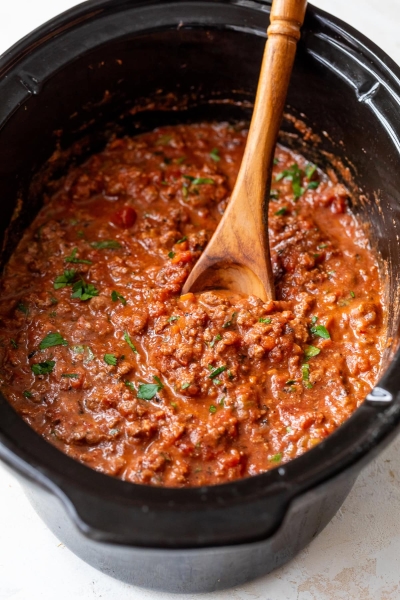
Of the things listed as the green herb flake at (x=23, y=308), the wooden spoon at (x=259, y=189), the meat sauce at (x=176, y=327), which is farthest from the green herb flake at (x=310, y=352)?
the green herb flake at (x=23, y=308)

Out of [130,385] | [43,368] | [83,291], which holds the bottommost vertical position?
[43,368]

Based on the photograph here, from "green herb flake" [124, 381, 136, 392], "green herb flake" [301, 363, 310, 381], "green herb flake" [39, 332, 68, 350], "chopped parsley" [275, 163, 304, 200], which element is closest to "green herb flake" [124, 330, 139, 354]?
"green herb flake" [124, 381, 136, 392]

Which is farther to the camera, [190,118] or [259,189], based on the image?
[190,118]

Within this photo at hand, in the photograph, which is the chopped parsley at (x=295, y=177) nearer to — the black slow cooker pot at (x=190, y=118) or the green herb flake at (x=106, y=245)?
the black slow cooker pot at (x=190, y=118)

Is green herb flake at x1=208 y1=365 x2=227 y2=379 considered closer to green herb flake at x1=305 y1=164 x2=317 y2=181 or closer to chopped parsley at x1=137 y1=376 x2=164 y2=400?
chopped parsley at x1=137 y1=376 x2=164 y2=400

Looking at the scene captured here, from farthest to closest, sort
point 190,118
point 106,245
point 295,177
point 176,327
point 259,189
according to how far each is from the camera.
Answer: point 190,118, point 295,177, point 106,245, point 259,189, point 176,327

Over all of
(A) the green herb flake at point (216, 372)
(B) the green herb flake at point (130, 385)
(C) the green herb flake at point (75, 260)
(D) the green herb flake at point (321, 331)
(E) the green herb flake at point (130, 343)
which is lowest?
(B) the green herb flake at point (130, 385)

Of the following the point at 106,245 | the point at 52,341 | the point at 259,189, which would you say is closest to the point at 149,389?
the point at 52,341

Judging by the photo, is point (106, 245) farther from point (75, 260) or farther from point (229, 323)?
point (229, 323)
